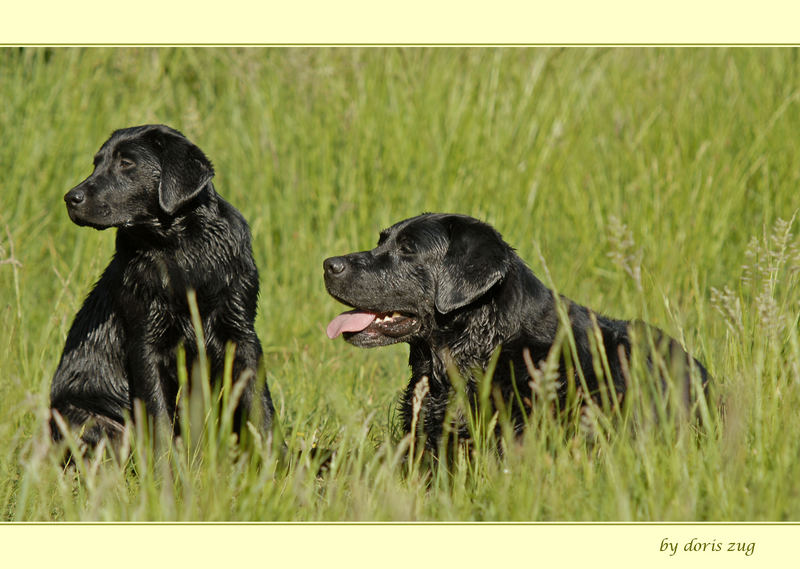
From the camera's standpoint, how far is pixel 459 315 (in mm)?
4359

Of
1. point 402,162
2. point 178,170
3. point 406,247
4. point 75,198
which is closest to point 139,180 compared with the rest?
point 178,170

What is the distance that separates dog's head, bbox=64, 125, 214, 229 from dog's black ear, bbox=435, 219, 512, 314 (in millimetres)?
1317

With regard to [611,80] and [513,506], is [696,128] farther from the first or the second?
[513,506]

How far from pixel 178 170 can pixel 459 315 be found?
5.25ft

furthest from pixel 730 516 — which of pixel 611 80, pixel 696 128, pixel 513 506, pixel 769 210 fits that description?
pixel 611 80

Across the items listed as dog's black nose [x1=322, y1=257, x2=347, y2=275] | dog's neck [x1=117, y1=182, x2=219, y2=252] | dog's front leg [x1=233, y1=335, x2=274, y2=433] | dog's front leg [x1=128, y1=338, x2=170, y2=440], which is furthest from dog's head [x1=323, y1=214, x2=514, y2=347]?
dog's front leg [x1=128, y1=338, x2=170, y2=440]

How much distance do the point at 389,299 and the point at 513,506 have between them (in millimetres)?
1484

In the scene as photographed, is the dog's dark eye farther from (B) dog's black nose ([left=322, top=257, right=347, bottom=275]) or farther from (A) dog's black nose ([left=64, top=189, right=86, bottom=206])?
(A) dog's black nose ([left=64, top=189, right=86, bottom=206])

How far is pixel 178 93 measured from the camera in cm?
888

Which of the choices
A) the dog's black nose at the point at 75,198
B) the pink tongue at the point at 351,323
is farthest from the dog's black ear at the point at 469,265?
the dog's black nose at the point at 75,198

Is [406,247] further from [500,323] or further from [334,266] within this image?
[500,323]

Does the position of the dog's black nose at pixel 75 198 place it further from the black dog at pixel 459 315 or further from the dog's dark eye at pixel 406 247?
the dog's dark eye at pixel 406 247

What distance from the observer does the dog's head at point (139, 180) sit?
14.7ft

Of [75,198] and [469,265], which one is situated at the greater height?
[75,198]
